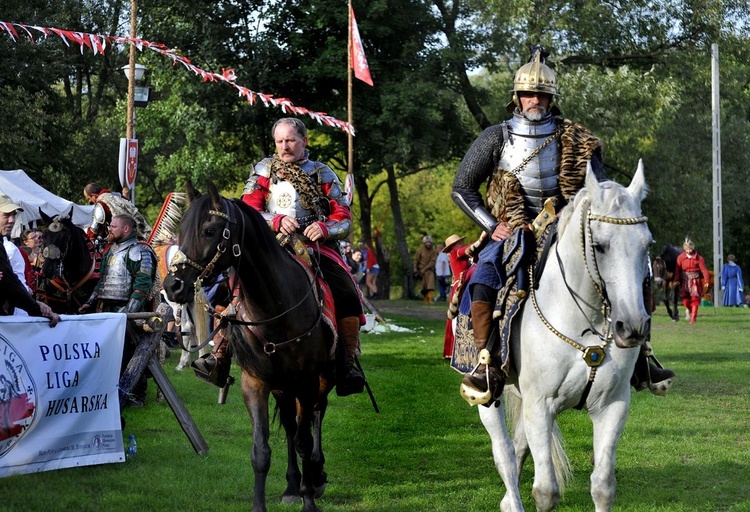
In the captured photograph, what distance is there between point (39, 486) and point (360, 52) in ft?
Result: 73.0

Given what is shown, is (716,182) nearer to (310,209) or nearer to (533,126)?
(310,209)

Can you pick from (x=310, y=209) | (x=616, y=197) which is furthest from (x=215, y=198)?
(x=616, y=197)

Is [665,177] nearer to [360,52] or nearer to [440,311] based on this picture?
[440,311]

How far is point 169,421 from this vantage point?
38.1ft

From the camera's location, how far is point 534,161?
7090 mm

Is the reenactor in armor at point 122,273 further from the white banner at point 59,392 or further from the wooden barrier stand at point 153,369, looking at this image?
the white banner at point 59,392

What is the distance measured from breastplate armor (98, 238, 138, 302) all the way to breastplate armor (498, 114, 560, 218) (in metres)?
5.91

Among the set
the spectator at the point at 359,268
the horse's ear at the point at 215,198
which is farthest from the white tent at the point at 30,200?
the horse's ear at the point at 215,198

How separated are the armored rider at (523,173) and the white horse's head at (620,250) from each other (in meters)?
1.00

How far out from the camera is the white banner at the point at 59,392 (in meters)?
8.20

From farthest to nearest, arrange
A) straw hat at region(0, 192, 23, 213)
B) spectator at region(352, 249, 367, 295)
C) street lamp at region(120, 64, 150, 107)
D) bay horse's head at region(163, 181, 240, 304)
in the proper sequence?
spectator at region(352, 249, 367, 295) < street lamp at region(120, 64, 150, 107) < straw hat at region(0, 192, 23, 213) < bay horse's head at region(163, 181, 240, 304)

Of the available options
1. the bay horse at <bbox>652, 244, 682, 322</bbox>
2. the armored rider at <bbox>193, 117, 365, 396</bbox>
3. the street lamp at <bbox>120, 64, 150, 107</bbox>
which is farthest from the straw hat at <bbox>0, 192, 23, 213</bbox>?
the bay horse at <bbox>652, 244, 682, 322</bbox>

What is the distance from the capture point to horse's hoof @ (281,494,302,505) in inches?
313

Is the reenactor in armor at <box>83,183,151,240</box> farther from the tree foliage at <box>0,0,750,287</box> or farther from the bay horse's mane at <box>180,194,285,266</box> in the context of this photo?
the tree foliage at <box>0,0,750,287</box>
